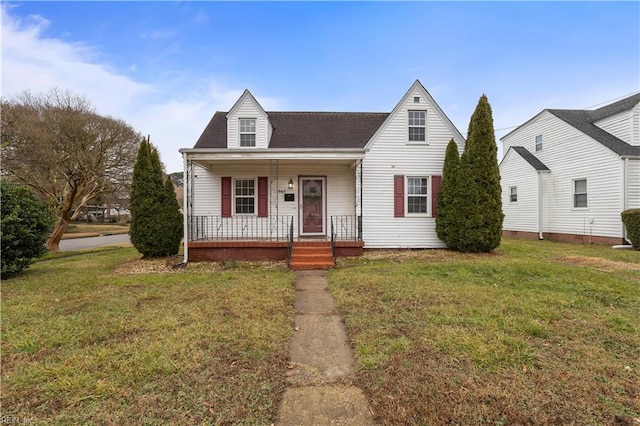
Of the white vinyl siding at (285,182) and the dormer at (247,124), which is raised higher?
the dormer at (247,124)

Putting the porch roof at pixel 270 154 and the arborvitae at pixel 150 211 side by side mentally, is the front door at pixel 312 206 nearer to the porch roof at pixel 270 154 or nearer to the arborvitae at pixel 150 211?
the porch roof at pixel 270 154

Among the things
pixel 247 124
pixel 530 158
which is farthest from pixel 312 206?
pixel 530 158

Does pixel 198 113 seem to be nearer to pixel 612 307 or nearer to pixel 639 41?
pixel 612 307

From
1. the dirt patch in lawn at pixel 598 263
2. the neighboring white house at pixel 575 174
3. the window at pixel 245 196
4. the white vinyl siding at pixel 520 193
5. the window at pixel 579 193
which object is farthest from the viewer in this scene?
the white vinyl siding at pixel 520 193

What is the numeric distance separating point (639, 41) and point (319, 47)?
11.9 m

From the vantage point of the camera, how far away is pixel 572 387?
2.51m

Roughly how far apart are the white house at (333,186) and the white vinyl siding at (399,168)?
0.11 ft

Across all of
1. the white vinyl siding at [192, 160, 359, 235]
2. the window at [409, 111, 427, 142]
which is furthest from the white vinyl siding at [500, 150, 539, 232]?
the white vinyl siding at [192, 160, 359, 235]

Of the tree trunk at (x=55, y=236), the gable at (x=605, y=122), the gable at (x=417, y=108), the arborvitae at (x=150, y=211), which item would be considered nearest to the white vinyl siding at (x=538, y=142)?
the gable at (x=605, y=122)

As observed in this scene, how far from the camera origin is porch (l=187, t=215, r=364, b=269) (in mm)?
8820

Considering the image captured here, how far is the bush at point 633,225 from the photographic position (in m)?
10.4

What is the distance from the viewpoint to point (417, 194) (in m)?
10.7

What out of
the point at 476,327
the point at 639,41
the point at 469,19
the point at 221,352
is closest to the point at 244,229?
the point at 221,352

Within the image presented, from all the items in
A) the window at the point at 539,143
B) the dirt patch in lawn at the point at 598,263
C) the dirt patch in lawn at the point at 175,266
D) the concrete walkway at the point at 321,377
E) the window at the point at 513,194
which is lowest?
the concrete walkway at the point at 321,377
